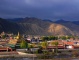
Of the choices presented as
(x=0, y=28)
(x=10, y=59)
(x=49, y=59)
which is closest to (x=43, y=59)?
(x=49, y=59)

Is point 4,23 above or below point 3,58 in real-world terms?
above

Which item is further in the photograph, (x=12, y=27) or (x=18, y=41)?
(x=12, y=27)

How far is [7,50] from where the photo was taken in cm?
6981

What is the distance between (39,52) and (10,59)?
13.9 meters

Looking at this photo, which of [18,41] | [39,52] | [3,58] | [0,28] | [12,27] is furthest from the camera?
[12,27]

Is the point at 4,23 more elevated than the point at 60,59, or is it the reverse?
the point at 4,23

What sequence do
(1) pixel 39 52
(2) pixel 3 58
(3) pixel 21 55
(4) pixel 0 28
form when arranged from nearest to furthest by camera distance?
(2) pixel 3 58
(3) pixel 21 55
(1) pixel 39 52
(4) pixel 0 28

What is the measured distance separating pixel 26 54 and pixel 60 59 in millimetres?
11922

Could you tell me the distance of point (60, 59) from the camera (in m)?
51.5

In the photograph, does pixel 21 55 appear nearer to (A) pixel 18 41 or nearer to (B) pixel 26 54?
(B) pixel 26 54

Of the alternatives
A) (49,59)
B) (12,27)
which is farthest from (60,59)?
(12,27)

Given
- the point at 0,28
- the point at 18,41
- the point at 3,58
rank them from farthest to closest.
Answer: the point at 0,28 → the point at 18,41 → the point at 3,58

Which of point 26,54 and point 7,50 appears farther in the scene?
point 7,50

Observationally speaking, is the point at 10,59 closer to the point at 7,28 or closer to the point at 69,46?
the point at 69,46
